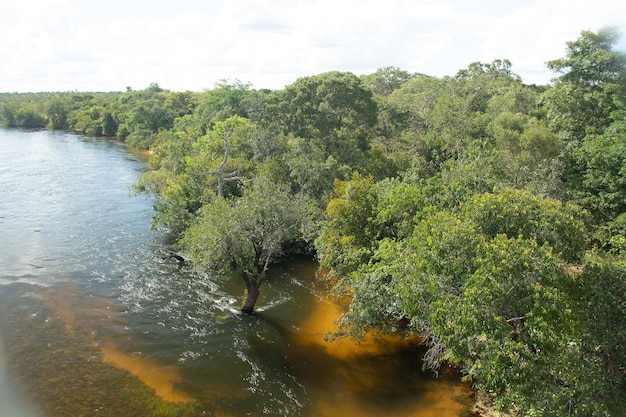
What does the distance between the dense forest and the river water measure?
1492 millimetres

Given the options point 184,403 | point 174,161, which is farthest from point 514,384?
point 174,161

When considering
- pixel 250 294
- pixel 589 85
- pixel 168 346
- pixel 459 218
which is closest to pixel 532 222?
pixel 459 218

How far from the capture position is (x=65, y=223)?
3195 cm

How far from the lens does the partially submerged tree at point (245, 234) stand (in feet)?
60.2

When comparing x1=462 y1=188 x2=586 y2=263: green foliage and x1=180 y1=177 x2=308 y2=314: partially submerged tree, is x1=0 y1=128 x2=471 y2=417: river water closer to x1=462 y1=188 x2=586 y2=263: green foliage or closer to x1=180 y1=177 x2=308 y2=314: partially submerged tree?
x1=180 y1=177 x2=308 y2=314: partially submerged tree

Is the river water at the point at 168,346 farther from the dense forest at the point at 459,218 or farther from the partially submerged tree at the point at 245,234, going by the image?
the partially submerged tree at the point at 245,234

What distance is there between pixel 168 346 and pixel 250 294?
418cm

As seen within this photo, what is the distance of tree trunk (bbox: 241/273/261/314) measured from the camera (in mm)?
20138

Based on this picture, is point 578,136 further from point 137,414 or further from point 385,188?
point 137,414

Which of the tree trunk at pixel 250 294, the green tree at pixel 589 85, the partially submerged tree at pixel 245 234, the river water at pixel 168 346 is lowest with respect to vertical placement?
the river water at pixel 168 346

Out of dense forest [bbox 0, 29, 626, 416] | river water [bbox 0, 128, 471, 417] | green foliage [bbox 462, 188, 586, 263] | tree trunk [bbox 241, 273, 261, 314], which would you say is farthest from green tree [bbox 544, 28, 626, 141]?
tree trunk [bbox 241, 273, 261, 314]

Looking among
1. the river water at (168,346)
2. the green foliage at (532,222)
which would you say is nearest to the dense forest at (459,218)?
the green foliage at (532,222)

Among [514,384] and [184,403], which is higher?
[514,384]

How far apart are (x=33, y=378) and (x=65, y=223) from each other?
61.9ft
